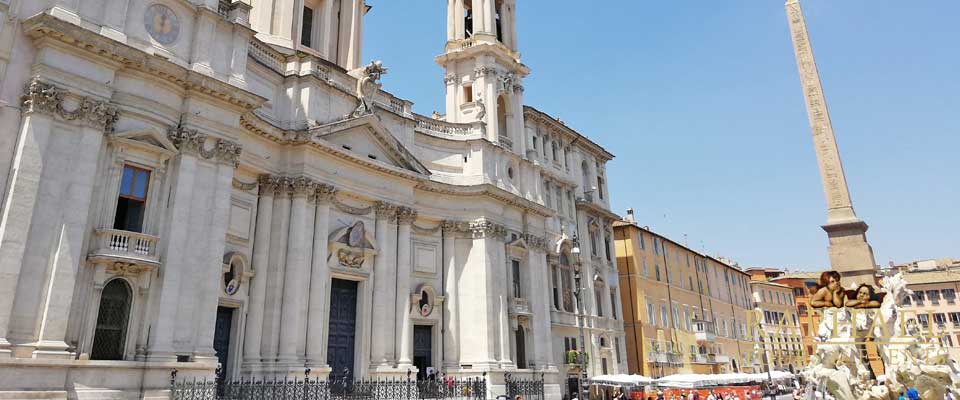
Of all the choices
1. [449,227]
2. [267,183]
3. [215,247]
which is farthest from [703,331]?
[215,247]

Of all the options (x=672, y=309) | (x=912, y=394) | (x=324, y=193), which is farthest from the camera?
(x=672, y=309)

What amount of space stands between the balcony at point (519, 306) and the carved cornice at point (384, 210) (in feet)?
24.3

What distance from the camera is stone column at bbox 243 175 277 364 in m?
20.4

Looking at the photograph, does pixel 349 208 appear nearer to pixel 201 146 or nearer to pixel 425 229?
pixel 425 229

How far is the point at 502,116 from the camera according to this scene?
33875mm

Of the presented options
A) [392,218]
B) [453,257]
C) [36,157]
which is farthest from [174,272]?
[453,257]

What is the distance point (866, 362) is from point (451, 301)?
17880 mm

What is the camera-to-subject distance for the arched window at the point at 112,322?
15492mm

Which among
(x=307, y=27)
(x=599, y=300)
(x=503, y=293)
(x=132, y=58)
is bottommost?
(x=503, y=293)

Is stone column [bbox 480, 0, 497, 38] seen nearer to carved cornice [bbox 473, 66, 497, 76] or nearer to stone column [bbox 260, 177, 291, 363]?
carved cornice [bbox 473, 66, 497, 76]

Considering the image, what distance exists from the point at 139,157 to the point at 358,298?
10032 millimetres

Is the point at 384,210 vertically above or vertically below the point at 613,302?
above

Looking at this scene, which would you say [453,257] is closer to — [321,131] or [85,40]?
[321,131]

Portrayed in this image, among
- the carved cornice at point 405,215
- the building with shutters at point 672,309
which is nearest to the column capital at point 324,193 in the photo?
the carved cornice at point 405,215
